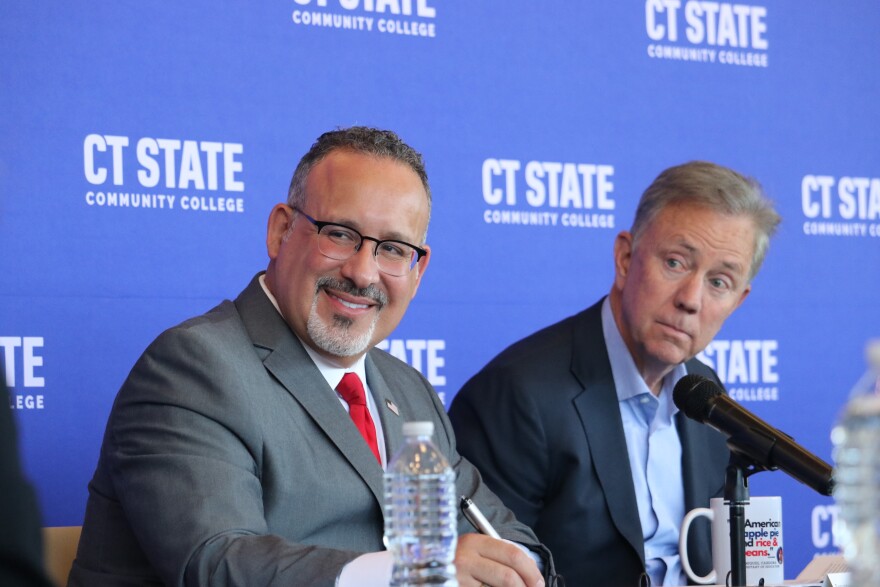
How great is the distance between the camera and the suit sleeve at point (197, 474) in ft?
6.45

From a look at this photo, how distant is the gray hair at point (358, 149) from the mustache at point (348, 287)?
0.63 feet

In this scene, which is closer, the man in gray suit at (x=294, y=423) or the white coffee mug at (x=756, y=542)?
the man in gray suit at (x=294, y=423)

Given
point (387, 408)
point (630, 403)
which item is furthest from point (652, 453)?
point (387, 408)

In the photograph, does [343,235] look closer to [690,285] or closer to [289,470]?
[289,470]

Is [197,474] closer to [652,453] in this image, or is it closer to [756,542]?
[756,542]

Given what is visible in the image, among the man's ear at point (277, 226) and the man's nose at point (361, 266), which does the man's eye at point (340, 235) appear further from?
the man's ear at point (277, 226)

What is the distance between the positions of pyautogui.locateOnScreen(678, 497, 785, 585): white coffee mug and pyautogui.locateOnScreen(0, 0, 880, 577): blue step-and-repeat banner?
146 centimetres

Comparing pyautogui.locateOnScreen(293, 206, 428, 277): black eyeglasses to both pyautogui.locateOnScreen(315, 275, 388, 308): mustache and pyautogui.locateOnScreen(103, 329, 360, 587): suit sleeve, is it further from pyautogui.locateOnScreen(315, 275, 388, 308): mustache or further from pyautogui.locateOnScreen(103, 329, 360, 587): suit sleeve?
pyautogui.locateOnScreen(103, 329, 360, 587): suit sleeve

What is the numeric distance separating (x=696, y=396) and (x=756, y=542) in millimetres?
401

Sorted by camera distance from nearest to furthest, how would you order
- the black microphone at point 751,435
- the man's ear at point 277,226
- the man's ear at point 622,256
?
the black microphone at point 751,435, the man's ear at point 277,226, the man's ear at point 622,256

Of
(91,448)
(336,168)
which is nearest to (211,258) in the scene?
(91,448)

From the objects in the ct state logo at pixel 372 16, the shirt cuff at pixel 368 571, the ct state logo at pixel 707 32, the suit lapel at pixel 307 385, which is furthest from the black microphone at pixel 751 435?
the ct state logo at pixel 707 32

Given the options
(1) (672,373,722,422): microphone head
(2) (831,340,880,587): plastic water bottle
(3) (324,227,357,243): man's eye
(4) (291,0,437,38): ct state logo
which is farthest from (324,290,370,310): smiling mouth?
(2) (831,340,880,587): plastic water bottle

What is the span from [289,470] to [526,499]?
98 cm
